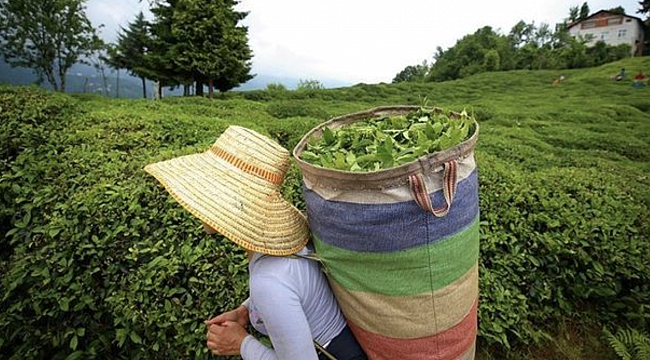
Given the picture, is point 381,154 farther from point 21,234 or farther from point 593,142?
point 593,142

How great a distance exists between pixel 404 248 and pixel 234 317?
833 mm

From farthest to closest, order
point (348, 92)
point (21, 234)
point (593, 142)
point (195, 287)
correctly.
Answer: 1. point (348, 92)
2. point (593, 142)
3. point (21, 234)
4. point (195, 287)

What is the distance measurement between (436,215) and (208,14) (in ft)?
60.5

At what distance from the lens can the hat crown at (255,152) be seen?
1.37 meters

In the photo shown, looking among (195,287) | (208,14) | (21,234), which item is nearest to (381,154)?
(195,287)

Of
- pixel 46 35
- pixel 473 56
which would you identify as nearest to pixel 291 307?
pixel 46 35

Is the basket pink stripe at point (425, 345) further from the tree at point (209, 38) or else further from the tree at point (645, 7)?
the tree at point (645, 7)

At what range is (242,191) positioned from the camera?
133cm

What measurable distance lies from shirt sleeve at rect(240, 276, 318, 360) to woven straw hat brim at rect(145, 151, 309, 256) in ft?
0.38

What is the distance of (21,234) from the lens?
Answer: 2592 millimetres

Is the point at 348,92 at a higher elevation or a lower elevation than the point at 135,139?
higher

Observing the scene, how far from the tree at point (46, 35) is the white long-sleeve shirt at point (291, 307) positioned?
95.5 feet

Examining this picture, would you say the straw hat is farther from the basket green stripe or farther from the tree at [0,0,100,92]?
the tree at [0,0,100,92]

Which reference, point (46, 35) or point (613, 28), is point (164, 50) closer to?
point (46, 35)
